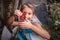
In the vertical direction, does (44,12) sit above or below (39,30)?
above

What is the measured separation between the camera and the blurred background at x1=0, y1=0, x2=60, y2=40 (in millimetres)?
1447

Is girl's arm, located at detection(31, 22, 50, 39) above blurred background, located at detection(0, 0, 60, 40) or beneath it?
beneath

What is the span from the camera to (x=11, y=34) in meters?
1.44

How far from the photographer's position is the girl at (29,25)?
1433 millimetres

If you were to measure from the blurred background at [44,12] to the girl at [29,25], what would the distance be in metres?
0.03

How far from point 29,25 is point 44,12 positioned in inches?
5.7

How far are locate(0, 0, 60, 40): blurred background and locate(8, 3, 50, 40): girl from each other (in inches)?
1.3

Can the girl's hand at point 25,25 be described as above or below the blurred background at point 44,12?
below

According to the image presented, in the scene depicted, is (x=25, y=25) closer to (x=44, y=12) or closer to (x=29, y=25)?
(x=29, y=25)

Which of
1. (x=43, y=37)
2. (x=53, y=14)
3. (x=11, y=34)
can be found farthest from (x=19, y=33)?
(x=53, y=14)

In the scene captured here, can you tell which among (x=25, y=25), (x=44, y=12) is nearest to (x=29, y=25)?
(x=25, y=25)

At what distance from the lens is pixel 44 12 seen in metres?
1.48

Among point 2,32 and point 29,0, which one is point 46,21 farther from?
point 2,32

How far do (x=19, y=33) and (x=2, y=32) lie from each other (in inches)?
4.6
